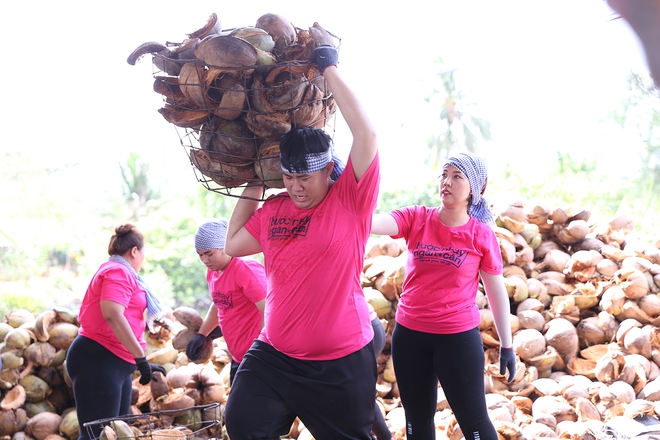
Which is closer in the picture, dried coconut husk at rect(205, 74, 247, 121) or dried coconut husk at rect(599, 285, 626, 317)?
dried coconut husk at rect(205, 74, 247, 121)

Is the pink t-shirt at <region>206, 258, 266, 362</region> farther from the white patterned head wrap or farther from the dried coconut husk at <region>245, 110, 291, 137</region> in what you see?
the dried coconut husk at <region>245, 110, 291, 137</region>

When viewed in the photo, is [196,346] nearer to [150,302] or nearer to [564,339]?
[150,302]

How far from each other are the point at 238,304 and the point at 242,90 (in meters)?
1.44

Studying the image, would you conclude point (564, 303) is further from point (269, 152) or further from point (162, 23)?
point (162, 23)

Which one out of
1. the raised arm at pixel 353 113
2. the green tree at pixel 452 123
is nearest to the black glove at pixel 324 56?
the raised arm at pixel 353 113

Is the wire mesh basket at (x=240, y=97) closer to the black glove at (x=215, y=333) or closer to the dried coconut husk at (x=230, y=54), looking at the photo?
the dried coconut husk at (x=230, y=54)

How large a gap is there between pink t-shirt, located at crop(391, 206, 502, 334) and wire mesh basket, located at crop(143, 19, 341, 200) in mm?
934

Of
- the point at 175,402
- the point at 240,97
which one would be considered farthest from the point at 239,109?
the point at 175,402

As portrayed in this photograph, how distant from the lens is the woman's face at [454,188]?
8.82 ft

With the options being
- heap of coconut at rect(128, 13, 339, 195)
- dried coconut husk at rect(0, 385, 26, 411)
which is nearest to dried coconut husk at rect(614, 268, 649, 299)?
heap of coconut at rect(128, 13, 339, 195)

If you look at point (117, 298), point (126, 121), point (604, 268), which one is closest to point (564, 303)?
point (604, 268)

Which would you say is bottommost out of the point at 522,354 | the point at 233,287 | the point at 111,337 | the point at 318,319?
the point at 522,354

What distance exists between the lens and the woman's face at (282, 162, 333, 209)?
193cm

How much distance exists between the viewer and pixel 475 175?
272 centimetres
